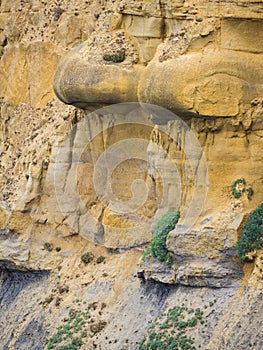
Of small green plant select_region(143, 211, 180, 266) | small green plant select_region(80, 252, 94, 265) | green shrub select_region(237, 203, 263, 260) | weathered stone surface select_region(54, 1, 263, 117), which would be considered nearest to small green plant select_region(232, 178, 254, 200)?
green shrub select_region(237, 203, 263, 260)

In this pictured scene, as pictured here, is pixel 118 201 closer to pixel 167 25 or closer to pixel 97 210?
pixel 97 210

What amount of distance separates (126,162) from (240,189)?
887 cm

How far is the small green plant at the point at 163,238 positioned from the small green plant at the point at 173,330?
225 centimetres

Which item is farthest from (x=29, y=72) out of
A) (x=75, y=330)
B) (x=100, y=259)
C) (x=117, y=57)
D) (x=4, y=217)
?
(x=75, y=330)

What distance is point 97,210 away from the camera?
2625 inches

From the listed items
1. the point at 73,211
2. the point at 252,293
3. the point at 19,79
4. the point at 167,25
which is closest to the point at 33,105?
the point at 19,79

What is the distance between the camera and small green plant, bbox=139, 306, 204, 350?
56.6m

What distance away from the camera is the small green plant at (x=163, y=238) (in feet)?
195

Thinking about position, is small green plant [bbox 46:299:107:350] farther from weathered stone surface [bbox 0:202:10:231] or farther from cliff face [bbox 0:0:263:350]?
weathered stone surface [bbox 0:202:10:231]

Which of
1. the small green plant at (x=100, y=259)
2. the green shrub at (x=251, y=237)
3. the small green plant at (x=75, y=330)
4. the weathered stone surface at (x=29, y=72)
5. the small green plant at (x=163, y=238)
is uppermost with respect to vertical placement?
the weathered stone surface at (x=29, y=72)

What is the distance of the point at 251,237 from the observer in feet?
184

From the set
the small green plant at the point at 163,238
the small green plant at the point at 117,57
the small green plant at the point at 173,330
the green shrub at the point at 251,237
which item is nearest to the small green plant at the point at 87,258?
the small green plant at the point at 163,238

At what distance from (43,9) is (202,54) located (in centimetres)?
1684

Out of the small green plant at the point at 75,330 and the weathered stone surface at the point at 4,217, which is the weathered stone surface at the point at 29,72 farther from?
the small green plant at the point at 75,330
